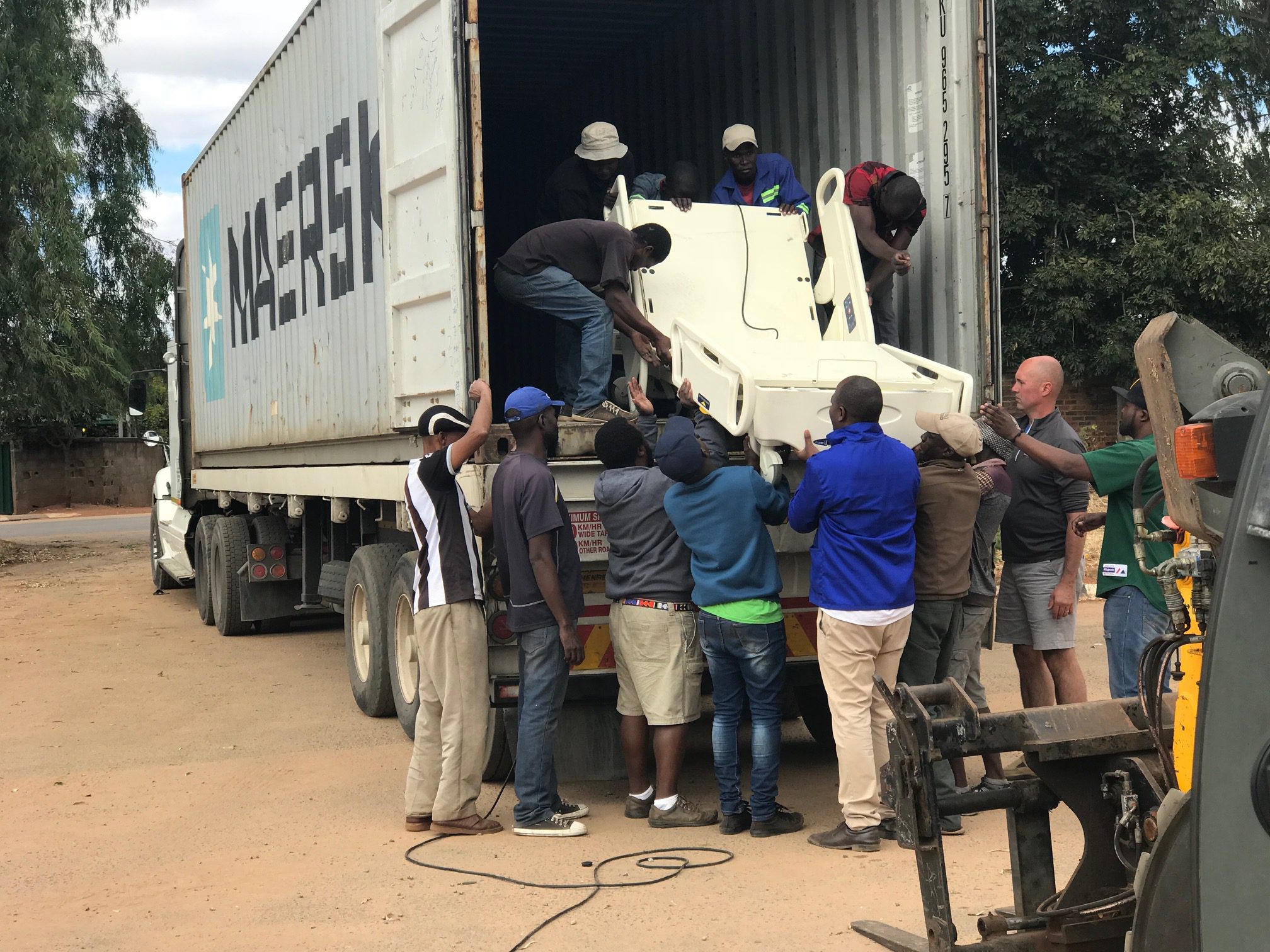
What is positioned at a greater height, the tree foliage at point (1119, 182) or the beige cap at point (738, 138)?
the tree foliage at point (1119, 182)

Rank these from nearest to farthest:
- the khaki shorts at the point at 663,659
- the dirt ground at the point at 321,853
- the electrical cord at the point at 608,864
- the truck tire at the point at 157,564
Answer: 1. the dirt ground at the point at 321,853
2. the electrical cord at the point at 608,864
3. the khaki shorts at the point at 663,659
4. the truck tire at the point at 157,564

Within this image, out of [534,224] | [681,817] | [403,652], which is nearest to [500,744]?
[681,817]

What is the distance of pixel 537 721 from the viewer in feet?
16.8

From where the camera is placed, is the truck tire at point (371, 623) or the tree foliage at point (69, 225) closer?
the truck tire at point (371, 623)

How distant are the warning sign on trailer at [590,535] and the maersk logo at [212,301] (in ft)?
20.8

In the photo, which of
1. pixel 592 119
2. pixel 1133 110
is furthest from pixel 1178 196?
pixel 592 119

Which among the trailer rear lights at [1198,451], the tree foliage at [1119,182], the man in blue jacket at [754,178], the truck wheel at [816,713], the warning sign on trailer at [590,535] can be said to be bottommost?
the truck wheel at [816,713]

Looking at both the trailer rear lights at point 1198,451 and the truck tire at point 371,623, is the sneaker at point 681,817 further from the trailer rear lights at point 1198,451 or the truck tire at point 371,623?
the trailer rear lights at point 1198,451

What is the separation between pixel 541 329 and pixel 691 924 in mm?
6042

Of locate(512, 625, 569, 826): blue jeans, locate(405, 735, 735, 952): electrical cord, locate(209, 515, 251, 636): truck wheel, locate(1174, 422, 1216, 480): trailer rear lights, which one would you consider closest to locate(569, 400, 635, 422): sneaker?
locate(512, 625, 569, 826): blue jeans

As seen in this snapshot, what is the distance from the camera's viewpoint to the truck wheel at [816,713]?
6359mm

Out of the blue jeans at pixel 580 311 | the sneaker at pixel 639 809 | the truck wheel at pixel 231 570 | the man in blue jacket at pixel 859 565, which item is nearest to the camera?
the man in blue jacket at pixel 859 565

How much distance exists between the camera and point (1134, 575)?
512 cm

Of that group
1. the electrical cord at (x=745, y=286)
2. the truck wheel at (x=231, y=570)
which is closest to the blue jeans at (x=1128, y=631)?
the electrical cord at (x=745, y=286)
